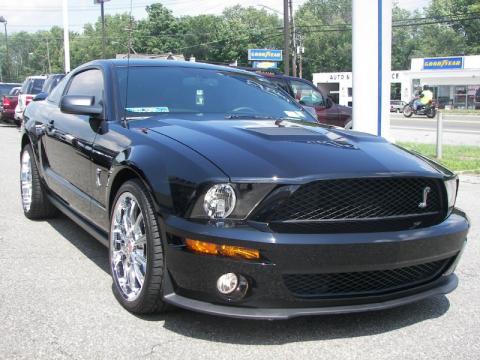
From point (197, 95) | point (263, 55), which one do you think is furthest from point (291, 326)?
point (263, 55)

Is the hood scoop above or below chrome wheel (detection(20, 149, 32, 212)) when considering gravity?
above

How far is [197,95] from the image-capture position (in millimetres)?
4449

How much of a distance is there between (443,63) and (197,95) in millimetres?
57491

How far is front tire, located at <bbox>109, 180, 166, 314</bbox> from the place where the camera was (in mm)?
3154

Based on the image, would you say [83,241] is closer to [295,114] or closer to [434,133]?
[295,114]

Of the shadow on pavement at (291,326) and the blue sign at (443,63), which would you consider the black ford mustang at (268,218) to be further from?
the blue sign at (443,63)

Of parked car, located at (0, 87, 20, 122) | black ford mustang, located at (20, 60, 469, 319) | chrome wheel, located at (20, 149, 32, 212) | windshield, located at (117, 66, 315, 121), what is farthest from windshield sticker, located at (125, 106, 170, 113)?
parked car, located at (0, 87, 20, 122)

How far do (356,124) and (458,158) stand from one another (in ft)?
13.6

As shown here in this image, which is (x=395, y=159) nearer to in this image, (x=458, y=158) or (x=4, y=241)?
(x=4, y=241)

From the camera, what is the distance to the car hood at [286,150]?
2992 millimetres

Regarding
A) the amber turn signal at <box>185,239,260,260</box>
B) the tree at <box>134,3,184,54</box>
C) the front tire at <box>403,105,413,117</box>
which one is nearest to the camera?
the amber turn signal at <box>185,239,260,260</box>

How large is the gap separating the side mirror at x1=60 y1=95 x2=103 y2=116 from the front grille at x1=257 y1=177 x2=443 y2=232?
5.91 ft

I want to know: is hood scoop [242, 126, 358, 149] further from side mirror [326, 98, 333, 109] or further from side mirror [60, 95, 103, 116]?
side mirror [326, 98, 333, 109]

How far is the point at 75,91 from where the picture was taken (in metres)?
5.36
